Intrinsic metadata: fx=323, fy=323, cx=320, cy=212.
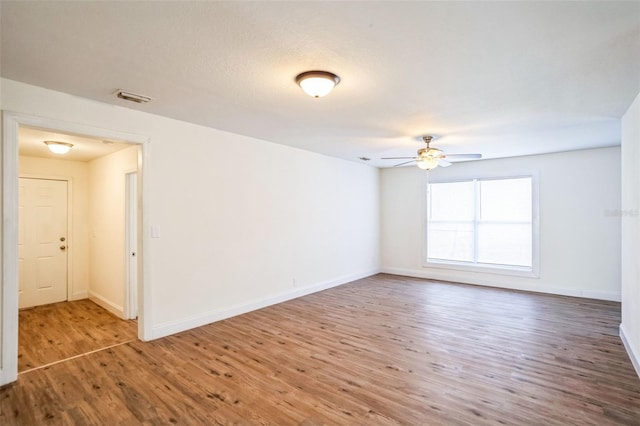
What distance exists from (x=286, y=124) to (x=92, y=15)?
2.38 meters

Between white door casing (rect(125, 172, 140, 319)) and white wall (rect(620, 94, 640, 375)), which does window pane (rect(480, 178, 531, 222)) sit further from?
white door casing (rect(125, 172, 140, 319))

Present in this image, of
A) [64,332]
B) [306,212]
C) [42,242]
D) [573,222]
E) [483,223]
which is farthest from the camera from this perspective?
[483,223]

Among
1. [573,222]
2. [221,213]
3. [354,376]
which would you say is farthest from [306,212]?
[573,222]

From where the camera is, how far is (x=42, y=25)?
195cm

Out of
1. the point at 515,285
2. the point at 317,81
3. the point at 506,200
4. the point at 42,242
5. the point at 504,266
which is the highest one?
the point at 317,81

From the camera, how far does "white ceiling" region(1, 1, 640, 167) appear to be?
5.99 ft

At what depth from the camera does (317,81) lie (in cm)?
255

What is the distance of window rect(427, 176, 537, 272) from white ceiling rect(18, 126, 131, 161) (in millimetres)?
6156

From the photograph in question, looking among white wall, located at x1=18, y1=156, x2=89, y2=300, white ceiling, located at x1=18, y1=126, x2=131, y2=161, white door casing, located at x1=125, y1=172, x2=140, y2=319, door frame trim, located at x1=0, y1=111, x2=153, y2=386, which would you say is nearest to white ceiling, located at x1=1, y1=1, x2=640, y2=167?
door frame trim, located at x1=0, y1=111, x2=153, y2=386

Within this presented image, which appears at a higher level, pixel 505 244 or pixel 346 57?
pixel 346 57

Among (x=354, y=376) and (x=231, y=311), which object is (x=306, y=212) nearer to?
(x=231, y=311)

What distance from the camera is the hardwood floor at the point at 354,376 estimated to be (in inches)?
92.1

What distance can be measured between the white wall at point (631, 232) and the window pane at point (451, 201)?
10.9 feet

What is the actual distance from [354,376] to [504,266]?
4934mm
